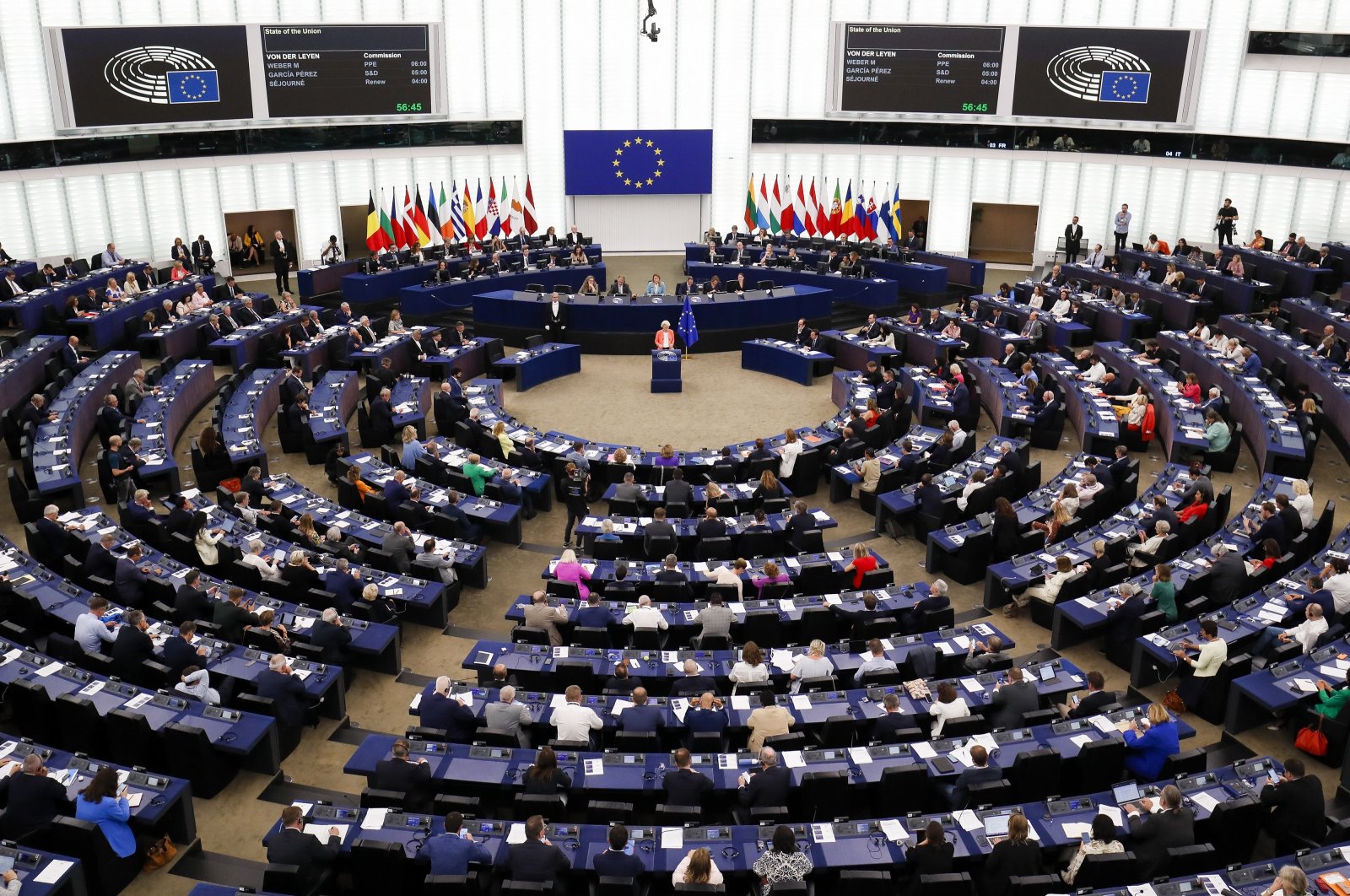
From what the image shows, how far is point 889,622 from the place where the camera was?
48.8 ft

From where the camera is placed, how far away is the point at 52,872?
968 centimetres

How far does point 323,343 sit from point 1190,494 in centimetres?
2007

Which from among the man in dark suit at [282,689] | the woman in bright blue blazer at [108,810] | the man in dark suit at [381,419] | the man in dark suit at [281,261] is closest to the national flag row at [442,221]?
the man in dark suit at [281,261]

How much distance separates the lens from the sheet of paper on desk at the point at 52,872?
9570 millimetres

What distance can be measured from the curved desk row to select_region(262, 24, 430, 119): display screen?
25296 mm

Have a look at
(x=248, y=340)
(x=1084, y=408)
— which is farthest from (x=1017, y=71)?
(x=248, y=340)

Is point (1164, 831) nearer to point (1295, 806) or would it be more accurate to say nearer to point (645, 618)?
point (1295, 806)

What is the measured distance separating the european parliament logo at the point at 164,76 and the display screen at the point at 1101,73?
87.6 feet

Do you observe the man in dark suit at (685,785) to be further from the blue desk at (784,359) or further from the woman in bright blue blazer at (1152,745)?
the blue desk at (784,359)

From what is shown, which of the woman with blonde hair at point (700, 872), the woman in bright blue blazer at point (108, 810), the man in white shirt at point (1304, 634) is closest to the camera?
the woman with blonde hair at point (700, 872)

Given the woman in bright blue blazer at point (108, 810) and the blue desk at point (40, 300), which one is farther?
the blue desk at point (40, 300)

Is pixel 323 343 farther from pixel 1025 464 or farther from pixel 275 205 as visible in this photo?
pixel 1025 464

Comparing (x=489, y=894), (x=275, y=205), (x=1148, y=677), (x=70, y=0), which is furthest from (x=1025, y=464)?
(x=70, y=0)

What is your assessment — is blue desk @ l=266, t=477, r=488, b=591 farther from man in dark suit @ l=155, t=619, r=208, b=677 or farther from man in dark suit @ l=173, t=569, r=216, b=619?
man in dark suit @ l=155, t=619, r=208, b=677
